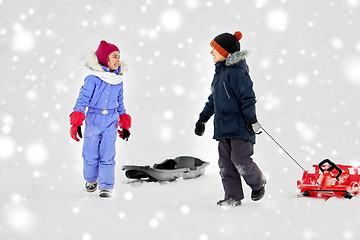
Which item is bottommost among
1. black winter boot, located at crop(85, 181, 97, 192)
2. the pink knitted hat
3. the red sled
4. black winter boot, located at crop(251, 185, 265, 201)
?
black winter boot, located at crop(85, 181, 97, 192)

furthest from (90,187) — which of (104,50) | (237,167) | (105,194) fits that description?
(237,167)

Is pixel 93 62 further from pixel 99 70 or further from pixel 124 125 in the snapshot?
pixel 124 125

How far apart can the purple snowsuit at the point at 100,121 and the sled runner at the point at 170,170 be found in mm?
493

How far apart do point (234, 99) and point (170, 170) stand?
1.63 meters

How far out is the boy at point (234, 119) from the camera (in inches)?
151

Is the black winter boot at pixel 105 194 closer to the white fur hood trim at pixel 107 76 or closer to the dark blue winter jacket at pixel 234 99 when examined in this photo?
the white fur hood trim at pixel 107 76

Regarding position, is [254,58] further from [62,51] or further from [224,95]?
[224,95]

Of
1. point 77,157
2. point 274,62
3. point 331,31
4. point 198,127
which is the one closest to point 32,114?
point 77,157

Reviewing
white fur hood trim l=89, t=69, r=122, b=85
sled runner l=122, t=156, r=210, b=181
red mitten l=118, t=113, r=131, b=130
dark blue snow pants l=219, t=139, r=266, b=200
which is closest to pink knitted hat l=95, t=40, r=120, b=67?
white fur hood trim l=89, t=69, r=122, b=85

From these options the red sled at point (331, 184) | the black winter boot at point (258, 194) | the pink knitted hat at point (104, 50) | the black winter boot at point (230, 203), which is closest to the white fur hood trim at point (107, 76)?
the pink knitted hat at point (104, 50)

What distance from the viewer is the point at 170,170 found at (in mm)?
5168

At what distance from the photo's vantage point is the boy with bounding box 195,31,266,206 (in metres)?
3.83

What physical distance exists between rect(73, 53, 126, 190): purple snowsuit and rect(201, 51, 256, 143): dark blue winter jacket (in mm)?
1190

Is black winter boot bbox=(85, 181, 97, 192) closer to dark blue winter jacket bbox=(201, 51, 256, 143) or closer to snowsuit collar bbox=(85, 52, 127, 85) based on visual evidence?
snowsuit collar bbox=(85, 52, 127, 85)
